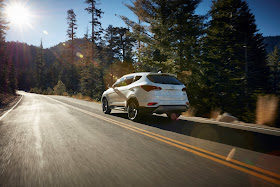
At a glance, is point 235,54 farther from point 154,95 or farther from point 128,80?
point 154,95

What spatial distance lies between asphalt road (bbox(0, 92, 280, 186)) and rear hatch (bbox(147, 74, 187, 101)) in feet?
6.43

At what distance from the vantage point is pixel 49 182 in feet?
7.95

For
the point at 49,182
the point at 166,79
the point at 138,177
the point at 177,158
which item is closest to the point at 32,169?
the point at 49,182

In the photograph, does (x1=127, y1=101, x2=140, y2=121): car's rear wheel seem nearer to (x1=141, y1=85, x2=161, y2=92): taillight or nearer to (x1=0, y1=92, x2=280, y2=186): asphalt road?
(x1=141, y1=85, x2=161, y2=92): taillight

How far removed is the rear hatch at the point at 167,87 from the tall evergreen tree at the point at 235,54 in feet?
47.0

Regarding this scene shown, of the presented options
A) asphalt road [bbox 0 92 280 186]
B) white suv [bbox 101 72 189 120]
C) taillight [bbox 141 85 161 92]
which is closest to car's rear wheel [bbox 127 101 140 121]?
white suv [bbox 101 72 189 120]

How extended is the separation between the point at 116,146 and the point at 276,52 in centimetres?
7576

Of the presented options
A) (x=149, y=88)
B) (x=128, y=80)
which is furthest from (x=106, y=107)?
(x=149, y=88)

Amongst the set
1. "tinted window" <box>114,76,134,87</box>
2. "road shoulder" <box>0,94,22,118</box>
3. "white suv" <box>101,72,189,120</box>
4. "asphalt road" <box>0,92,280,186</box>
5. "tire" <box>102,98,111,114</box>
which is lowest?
"road shoulder" <box>0,94,22,118</box>

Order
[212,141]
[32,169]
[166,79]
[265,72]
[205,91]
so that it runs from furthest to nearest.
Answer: [265,72] < [205,91] < [166,79] < [212,141] < [32,169]

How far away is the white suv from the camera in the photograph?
6754 millimetres

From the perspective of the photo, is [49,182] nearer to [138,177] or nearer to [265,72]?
[138,177]

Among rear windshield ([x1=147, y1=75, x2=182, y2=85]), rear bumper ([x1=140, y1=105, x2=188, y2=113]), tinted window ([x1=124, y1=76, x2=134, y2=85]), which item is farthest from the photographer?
tinted window ([x1=124, y1=76, x2=134, y2=85])

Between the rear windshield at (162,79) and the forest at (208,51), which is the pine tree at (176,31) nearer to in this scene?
the forest at (208,51)
